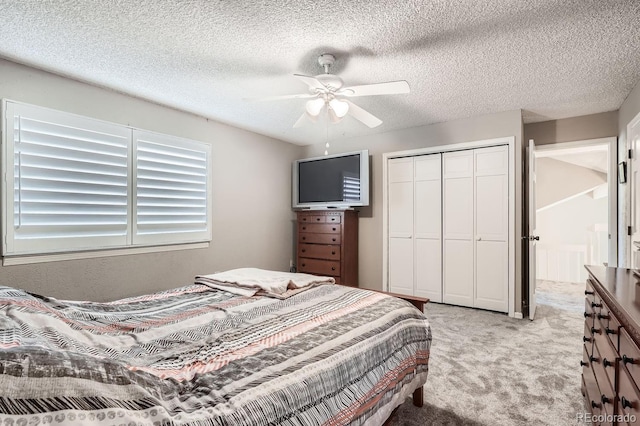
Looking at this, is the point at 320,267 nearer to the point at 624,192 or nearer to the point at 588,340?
the point at 588,340

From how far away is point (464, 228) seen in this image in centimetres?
402

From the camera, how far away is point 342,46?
2.28m

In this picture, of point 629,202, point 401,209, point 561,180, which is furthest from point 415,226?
point 561,180

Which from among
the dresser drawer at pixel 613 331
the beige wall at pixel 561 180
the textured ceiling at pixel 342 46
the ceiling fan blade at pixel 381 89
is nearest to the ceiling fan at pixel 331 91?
the ceiling fan blade at pixel 381 89

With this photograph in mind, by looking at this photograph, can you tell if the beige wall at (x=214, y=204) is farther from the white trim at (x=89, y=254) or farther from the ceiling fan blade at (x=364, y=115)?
the ceiling fan blade at (x=364, y=115)

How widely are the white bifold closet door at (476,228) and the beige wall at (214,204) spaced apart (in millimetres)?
2355

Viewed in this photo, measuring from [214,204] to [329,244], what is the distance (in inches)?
63.5

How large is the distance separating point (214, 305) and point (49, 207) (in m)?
1.93

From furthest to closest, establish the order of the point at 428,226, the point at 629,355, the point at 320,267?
1. the point at 320,267
2. the point at 428,226
3. the point at 629,355

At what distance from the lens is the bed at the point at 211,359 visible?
0.70 meters

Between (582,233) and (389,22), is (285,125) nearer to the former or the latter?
(389,22)

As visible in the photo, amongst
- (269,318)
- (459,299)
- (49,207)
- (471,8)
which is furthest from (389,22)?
(459,299)

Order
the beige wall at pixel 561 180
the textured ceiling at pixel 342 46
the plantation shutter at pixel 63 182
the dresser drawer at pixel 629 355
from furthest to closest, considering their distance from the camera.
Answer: the beige wall at pixel 561 180 → the plantation shutter at pixel 63 182 → the textured ceiling at pixel 342 46 → the dresser drawer at pixel 629 355

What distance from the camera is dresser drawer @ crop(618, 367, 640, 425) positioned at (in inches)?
40.4
